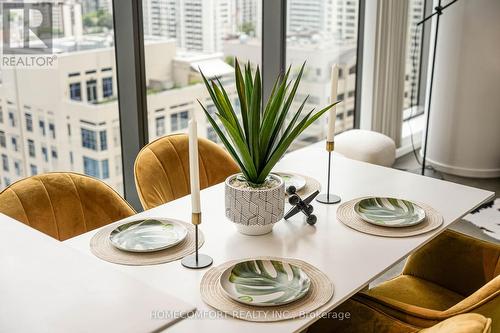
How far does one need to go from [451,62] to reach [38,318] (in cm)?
345

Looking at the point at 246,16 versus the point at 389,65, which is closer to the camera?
the point at 246,16

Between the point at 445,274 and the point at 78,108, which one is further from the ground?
the point at 78,108

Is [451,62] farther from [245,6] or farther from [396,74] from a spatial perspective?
[245,6]

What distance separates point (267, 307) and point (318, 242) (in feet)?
1.26

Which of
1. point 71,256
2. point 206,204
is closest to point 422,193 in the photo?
point 206,204

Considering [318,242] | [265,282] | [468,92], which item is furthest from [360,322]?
[468,92]

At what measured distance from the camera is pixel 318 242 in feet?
5.77

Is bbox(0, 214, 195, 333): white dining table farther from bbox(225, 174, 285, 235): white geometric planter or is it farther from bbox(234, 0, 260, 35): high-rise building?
bbox(234, 0, 260, 35): high-rise building

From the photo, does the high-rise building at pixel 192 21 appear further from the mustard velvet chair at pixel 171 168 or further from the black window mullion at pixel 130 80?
the mustard velvet chair at pixel 171 168

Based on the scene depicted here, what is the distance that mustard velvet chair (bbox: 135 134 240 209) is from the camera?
7.53 ft

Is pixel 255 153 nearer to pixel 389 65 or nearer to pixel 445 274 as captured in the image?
pixel 445 274

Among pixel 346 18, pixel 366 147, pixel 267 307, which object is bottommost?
pixel 366 147

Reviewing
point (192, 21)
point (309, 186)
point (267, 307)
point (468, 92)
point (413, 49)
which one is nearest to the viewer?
point (267, 307)

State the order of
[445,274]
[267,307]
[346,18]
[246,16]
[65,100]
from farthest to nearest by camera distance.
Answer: [346,18] → [246,16] → [65,100] → [445,274] → [267,307]
